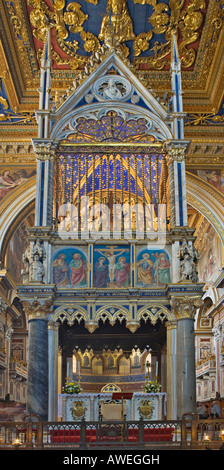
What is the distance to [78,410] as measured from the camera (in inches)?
666

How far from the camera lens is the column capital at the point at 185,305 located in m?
Answer: 16.6

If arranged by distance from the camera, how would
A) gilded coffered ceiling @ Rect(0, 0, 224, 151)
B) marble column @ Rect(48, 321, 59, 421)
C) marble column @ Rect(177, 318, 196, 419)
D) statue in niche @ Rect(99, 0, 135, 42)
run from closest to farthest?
marble column @ Rect(177, 318, 196, 419)
marble column @ Rect(48, 321, 59, 421)
statue in niche @ Rect(99, 0, 135, 42)
gilded coffered ceiling @ Rect(0, 0, 224, 151)

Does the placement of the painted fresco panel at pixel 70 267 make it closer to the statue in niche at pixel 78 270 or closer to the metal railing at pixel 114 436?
the statue in niche at pixel 78 270

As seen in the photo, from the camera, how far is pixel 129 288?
55.9ft

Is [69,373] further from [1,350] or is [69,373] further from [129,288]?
[1,350]

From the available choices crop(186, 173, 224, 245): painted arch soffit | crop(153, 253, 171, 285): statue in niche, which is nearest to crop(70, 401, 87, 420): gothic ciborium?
crop(153, 253, 171, 285): statue in niche

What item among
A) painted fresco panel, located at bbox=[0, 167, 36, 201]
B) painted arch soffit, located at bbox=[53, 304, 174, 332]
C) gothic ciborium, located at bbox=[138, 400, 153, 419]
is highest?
painted fresco panel, located at bbox=[0, 167, 36, 201]

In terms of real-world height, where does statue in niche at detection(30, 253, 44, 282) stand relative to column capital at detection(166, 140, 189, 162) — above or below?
below

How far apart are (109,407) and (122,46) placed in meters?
14.9

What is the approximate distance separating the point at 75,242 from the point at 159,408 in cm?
541

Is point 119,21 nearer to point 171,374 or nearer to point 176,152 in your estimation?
point 176,152

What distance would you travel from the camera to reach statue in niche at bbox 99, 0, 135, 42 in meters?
22.8

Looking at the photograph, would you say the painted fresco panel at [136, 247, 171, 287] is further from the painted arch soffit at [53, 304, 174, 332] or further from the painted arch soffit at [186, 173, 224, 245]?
the painted arch soffit at [186, 173, 224, 245]
